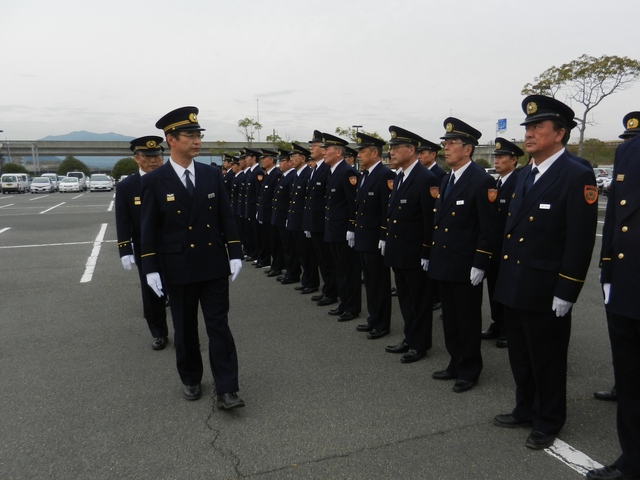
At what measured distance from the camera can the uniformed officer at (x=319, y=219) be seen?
638 cm

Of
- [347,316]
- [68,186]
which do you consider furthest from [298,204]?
[68,186]

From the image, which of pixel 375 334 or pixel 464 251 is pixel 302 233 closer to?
pixel 375 334

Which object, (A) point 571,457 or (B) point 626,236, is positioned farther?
(A) point 571,457

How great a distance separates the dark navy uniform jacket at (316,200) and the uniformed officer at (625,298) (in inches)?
161

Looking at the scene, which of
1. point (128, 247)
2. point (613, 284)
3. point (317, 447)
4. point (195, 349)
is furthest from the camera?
point (128, 247)

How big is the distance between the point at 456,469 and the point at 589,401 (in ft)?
4.71

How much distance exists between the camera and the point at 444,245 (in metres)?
3.78

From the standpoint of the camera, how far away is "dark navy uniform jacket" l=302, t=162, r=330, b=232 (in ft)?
21.0

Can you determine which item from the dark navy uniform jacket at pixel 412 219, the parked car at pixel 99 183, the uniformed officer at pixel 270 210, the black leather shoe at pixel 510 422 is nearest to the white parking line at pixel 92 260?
the uniformed officer at pixel 270 210

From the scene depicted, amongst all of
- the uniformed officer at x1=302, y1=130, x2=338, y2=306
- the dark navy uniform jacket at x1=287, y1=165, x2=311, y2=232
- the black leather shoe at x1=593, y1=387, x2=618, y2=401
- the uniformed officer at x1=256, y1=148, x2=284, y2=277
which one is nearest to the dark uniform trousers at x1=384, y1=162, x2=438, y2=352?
the black leather shoe at x1=593, y1=387, x2=618, y2=401

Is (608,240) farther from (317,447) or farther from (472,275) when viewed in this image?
(317,447)

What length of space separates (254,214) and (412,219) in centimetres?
515

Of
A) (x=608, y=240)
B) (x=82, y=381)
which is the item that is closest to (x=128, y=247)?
(x=82, y=381)

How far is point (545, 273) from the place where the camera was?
9.41ft
